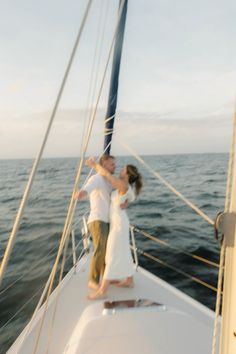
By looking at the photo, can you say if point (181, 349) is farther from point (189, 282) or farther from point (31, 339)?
point (189, 282)

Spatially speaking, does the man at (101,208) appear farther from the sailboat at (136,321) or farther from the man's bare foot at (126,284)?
the sailboat at (136,321)

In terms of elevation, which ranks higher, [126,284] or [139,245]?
[139,245]

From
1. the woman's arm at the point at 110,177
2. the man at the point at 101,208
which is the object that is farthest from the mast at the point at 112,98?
the woman's arm at the point at 110,177

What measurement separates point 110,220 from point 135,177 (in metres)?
0.55

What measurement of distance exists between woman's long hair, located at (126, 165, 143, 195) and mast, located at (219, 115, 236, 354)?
200 centimetres

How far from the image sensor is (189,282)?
17.2 ft

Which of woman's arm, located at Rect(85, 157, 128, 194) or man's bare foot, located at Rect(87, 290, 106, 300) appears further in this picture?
man's bare foot, located at Rect(87, 290, 106, 300)

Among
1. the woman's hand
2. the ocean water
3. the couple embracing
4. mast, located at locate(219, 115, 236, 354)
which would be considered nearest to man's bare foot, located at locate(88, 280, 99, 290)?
the couple embracing

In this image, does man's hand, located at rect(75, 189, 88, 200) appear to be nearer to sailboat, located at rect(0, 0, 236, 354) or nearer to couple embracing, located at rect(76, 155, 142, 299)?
couple embracing, located at rect(76, 155, 142, 299)

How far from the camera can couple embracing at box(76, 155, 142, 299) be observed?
3020mm

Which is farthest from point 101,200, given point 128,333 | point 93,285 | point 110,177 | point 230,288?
point 230,288

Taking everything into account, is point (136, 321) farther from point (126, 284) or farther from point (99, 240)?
point (126, 284)

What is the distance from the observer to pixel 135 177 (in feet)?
9.90

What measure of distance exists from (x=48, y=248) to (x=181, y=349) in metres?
5.87
